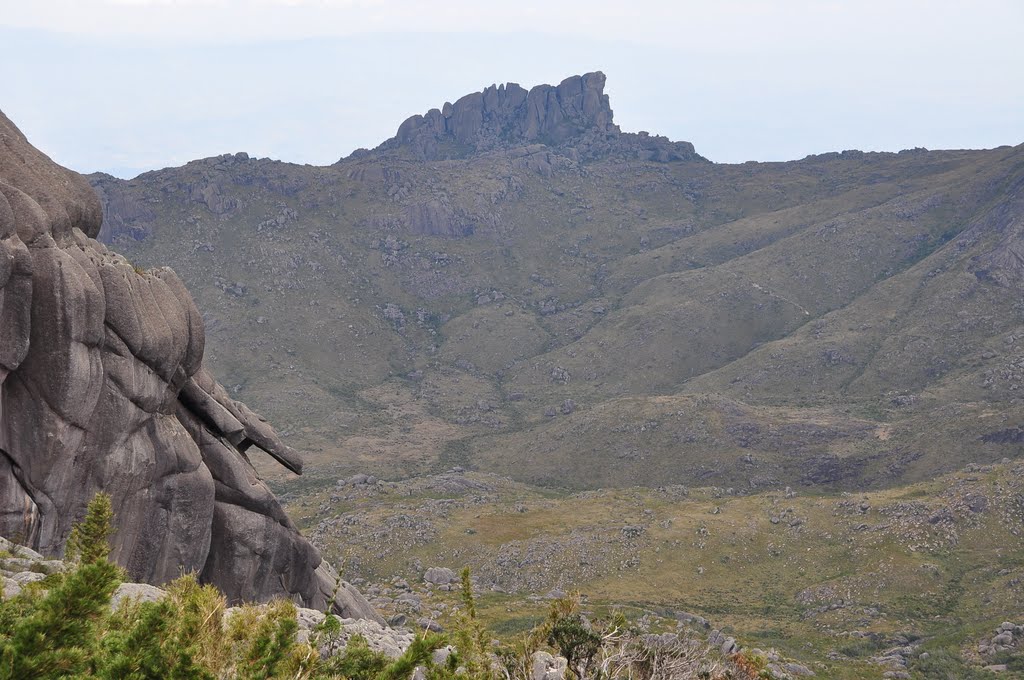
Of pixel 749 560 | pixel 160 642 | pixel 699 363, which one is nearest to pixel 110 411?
pixel 160 642

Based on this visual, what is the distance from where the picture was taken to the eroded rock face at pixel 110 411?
28.0m

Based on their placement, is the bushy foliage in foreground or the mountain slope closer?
the bushy foliage in foreground

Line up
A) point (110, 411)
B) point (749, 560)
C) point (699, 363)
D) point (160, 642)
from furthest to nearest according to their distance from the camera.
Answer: point (699, 363), point (749, 560), point (110, 411), point (160, 642)

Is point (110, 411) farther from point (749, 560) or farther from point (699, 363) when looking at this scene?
point (699, 363)

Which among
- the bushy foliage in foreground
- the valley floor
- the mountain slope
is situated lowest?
the valley floor

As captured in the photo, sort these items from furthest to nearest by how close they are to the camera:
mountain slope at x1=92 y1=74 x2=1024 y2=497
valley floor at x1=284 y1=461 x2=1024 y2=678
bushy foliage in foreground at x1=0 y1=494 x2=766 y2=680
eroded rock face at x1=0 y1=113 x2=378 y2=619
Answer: mountain slope at x1=92 y1=74 x2=1024 y2=497
valley floor at x1=284 y1=461 x2=1024 y2=678
eroded rock face at x1=0 y1=113 x2=378 y2=619
bushy foliage in foreground at x1=0 y1=494 x2=766 y2=680

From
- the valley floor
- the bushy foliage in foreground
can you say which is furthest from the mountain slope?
the bushy foliage in foreground

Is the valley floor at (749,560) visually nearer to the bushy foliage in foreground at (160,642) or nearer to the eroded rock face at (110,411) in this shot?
the eroded rock face at (110,411)

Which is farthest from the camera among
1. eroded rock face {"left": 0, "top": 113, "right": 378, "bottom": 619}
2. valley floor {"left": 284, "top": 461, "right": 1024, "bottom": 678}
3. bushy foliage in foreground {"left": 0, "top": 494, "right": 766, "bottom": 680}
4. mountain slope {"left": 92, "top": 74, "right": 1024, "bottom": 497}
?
mountain slope {"left": 92, "top": 74, "right": 1024, "bottom": 497}

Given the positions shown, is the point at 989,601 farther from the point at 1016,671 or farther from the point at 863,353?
the point at 863,353

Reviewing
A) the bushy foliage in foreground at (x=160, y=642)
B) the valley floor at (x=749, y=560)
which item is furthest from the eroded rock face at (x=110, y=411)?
the valley floor at (x=749, y=560)

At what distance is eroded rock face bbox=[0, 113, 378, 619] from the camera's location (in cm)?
2805

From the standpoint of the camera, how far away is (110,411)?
30125mm

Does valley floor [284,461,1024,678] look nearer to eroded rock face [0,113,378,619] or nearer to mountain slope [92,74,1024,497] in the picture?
mountain slope [92,74,1024,497]
